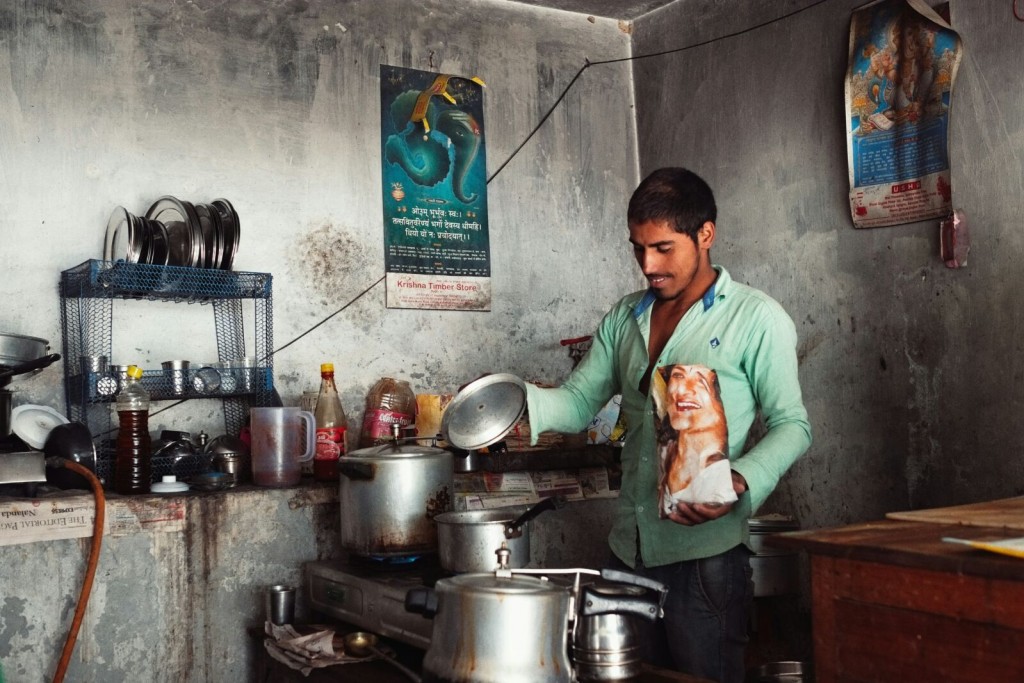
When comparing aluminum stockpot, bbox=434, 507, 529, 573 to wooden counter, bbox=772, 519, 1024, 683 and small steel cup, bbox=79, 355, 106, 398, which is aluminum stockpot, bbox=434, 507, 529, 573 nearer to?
wooden counter, bbox=772, 519, 1024, 683

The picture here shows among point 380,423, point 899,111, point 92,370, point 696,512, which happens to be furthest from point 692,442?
point 92,370

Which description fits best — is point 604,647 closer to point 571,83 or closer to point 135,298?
point 135,298

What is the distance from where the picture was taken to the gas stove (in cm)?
216

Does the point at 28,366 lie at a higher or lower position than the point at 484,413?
higher

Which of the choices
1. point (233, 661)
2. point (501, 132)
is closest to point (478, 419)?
point (233, 661)

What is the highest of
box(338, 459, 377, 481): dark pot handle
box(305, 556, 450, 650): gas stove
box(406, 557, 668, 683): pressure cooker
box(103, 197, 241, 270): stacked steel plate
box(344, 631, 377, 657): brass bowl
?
box(103, 197, 241, 270): stacked steel plate

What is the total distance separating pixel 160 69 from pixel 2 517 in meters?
1.68

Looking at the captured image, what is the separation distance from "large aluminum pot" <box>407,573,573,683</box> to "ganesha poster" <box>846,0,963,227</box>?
87.7 inches

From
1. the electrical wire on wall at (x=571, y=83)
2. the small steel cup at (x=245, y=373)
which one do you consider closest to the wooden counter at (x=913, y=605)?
the small steel cup at (x=245, y=373)

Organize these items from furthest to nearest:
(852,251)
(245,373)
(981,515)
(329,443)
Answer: (852,251) < (245,373) < (329,443) < (981,515)

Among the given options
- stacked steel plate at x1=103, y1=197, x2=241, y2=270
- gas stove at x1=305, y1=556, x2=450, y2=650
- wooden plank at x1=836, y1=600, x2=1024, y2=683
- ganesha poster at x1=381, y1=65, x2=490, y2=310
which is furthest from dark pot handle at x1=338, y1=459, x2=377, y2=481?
ganesha poster at x1=381, y1=65, x2=490, y2=310

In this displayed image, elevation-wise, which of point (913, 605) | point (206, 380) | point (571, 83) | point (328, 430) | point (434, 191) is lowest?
point (913, 605)

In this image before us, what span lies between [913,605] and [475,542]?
2.89 feet

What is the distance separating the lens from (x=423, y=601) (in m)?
1.64
